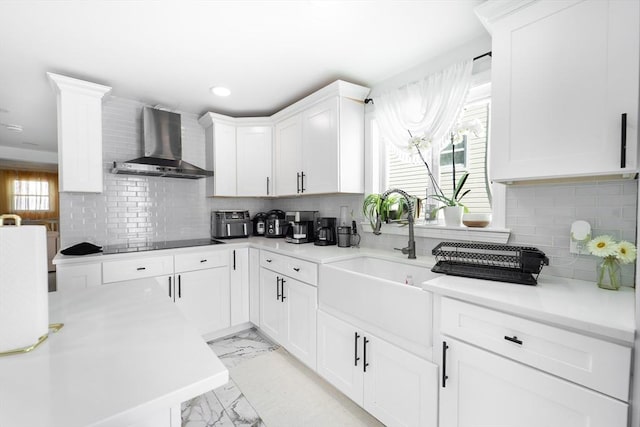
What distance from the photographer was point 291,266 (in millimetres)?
2256

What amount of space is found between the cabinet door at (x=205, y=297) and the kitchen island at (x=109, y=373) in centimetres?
167

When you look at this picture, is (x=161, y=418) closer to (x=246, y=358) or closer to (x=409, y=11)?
(x=246, y=358)

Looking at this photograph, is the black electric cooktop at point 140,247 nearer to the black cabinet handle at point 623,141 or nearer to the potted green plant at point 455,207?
the potted green plant at point 455,207

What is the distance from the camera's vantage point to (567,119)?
1209 millimetres

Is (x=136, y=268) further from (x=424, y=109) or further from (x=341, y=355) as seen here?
(x=424, y=109)

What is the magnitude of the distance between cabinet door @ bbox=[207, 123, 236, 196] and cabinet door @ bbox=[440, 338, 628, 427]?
2.60 meters

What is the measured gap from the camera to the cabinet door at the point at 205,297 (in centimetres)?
255

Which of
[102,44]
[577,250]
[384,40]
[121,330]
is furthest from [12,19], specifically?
[577,250]

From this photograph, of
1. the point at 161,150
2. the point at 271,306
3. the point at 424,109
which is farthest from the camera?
the point at 161,150

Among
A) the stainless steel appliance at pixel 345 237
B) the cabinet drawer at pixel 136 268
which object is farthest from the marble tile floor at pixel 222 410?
the stainless steel appliance at pixel 345 237

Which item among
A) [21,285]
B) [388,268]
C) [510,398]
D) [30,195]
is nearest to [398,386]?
[510,398]

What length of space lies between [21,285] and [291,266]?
5.51 ft

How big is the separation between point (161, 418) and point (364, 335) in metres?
1.16

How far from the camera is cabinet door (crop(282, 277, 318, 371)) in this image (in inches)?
79.8
